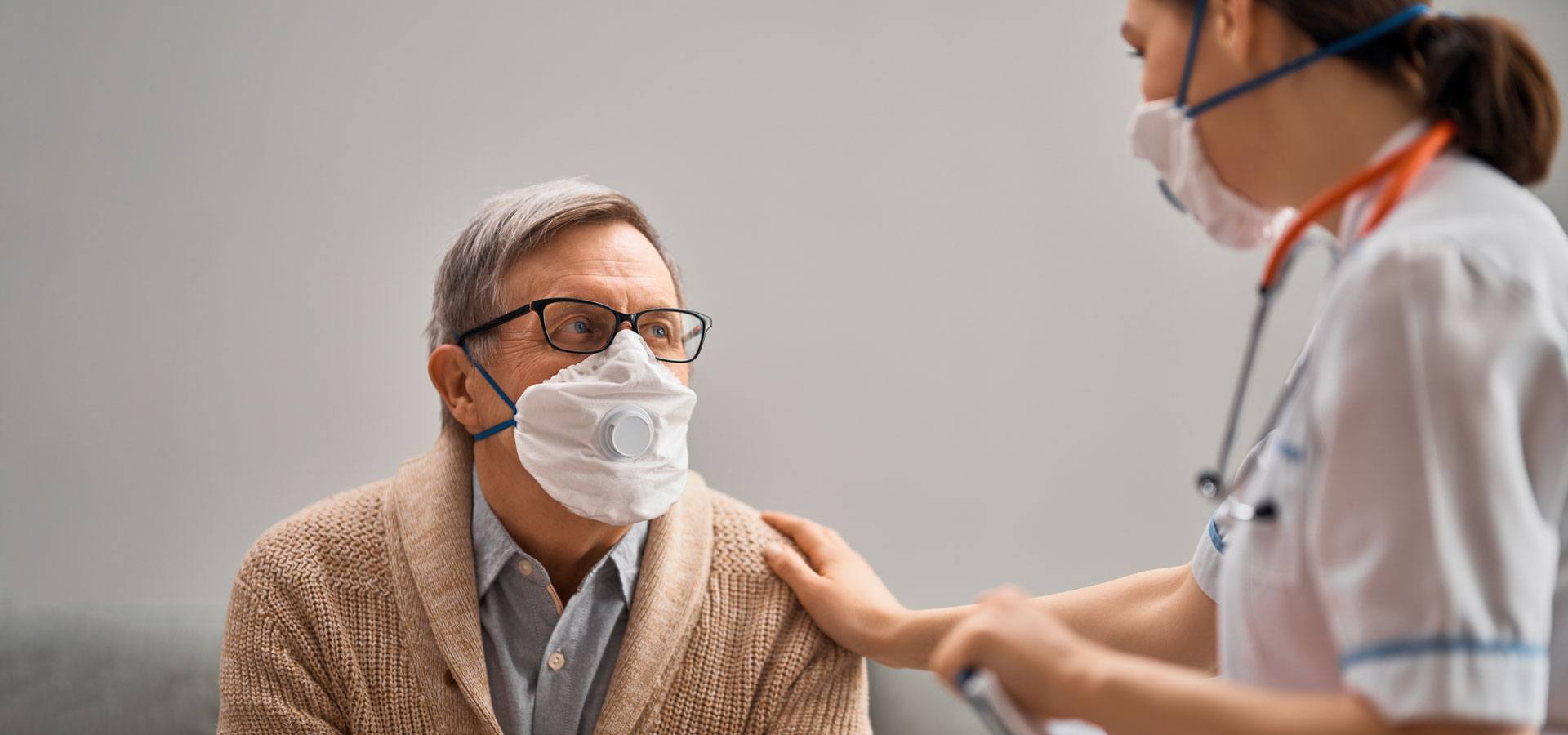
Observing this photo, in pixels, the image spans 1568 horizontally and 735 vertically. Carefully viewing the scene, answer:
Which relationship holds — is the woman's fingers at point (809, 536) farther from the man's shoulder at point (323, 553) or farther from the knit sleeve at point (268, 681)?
the knit sleeve at point (268, 681)

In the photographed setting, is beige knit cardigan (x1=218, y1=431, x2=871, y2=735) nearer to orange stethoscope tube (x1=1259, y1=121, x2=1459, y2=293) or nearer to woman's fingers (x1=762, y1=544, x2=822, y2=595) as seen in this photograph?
woman's fingers (x1=762, y1=544, x2=822, y2=595)

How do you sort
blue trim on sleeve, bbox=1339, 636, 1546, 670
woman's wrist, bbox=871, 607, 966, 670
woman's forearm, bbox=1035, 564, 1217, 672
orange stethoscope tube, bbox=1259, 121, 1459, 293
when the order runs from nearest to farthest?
blue trim on sleeve, bbox=1339, 636, 1546, 670 → orange stethoscope tube, bbox=1259, 121, 1459, 293 → woman's forearm, bbox=1035, 564, 1217, 672 → woman's wrist, bbox=871, 607, 966, 670

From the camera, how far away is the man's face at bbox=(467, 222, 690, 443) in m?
1.70

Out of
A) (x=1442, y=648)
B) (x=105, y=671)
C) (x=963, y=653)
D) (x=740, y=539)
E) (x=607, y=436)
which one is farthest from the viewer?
(x=105, y=671)

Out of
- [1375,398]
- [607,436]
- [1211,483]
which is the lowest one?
[607,436]

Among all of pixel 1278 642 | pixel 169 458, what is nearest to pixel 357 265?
pixel 169 458

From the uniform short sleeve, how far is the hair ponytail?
0.17 meters

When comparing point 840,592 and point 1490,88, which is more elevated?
point 1490,88

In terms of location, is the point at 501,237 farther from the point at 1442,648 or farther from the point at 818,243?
the point at 1442,648

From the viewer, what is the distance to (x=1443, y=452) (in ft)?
2.42

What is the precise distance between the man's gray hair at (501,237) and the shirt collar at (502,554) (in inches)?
10.1

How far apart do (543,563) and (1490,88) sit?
4.56ft

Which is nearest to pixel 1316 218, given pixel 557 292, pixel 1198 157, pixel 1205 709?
pixel 1198 157

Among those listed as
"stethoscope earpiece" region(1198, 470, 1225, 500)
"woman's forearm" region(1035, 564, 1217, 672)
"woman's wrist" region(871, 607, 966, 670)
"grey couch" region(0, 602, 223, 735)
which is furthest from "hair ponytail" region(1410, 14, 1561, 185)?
"grey couch" region(0, 602, 223, 735)
